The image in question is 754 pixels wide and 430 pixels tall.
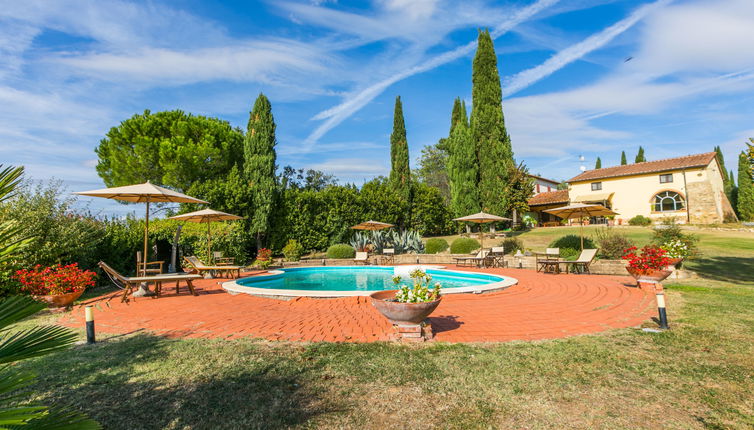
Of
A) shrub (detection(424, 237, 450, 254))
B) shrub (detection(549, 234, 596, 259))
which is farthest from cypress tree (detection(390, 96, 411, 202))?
shrub (detection(549, 234, 596, 259))

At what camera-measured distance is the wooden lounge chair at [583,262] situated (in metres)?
12.7

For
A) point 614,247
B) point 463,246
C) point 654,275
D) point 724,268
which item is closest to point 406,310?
point 654,275

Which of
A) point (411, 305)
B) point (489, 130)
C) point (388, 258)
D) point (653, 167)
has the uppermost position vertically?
point (489, 130)

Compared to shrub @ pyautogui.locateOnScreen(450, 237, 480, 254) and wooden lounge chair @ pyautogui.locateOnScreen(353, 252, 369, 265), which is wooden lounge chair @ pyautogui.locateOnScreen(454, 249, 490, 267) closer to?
shrub @ pyautogui.locateOnScreen(450, 237, 480, 254)

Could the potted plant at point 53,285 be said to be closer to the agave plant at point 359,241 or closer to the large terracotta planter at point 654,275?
the agave plant at point 359,241

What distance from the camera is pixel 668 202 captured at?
3155 cm

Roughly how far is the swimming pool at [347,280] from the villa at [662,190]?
1048 inches

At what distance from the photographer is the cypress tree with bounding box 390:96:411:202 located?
25906 mm

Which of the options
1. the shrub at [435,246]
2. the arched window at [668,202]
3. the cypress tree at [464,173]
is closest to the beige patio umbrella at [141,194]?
the shrub at [435,246]

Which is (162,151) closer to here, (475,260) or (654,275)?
(475,260)

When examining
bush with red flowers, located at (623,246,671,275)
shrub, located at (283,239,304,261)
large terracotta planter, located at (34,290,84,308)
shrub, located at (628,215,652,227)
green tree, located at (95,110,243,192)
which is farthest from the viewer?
shrub, located at (628,215,652,227)

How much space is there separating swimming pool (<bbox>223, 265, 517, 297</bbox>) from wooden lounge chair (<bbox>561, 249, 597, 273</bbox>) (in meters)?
3.22

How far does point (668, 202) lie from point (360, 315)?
3637cm

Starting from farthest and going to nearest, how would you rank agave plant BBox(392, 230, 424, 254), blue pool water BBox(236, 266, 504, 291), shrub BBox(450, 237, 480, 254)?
agave plant BBox(392, 230, 424, 254) < shrub BBox(450, 237, 480, 254) < blue pool water BBox(236, 266, 504, 291)
